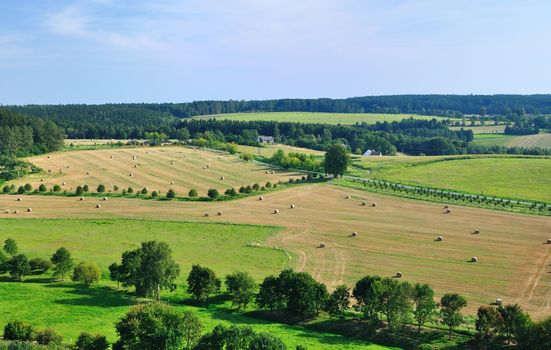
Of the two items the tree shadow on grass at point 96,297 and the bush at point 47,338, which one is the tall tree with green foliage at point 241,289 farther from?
the bush at point 47,338

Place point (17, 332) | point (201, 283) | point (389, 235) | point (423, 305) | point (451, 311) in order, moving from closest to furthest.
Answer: point (17, 332), point (451, 311), point (423, 305), point (201, 283), point (389, 235)

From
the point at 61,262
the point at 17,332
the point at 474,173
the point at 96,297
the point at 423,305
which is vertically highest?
the point at 474,173

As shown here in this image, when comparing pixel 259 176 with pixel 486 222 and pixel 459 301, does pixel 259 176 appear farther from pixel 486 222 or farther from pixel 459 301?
pixel 459 301

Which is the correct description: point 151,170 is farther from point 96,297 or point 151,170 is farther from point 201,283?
point 201,283

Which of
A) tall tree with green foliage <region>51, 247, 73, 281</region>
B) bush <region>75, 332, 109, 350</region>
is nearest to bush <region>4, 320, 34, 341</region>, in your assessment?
bush <region>75, 332, 109, 350</region>

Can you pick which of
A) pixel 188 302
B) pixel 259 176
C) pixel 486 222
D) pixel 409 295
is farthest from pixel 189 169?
pixel 409 295

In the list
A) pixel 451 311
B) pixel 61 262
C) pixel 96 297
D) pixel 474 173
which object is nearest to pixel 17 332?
pixel 96 297

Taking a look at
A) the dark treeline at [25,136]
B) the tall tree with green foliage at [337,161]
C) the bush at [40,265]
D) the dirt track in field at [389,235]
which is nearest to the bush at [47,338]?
the bush at [40,265]
